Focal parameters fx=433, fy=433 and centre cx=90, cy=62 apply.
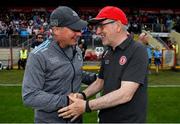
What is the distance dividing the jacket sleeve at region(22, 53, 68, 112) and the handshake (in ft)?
0.16

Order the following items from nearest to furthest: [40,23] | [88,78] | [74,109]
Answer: [74,109] < [88,78] < [40,23]

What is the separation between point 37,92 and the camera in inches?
145

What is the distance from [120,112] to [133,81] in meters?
0.34

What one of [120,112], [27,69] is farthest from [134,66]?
[27,69]

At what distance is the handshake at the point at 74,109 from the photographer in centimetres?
362

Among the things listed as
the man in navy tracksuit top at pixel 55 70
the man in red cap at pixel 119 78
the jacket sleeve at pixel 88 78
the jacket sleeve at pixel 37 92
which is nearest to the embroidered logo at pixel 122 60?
the man in red cap at pixel 119 78

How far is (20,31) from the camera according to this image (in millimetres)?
28266

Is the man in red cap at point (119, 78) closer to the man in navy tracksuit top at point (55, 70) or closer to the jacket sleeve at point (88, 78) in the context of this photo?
the man in navy tracksuit top at point (55, 70)

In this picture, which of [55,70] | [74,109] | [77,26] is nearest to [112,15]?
[77,26]

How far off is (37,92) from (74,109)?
35 centimetres

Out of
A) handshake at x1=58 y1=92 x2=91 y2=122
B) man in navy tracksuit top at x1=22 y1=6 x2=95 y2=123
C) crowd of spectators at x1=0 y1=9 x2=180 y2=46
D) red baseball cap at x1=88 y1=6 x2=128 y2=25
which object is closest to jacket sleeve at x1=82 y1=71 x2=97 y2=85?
man in navy tracksuit top at x1=22 y1=6 x2=95 y2=123

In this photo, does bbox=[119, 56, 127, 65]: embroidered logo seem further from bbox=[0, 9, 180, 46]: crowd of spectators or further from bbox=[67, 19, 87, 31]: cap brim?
bbox=[0, 9, 180, 46]: crowd of spectators

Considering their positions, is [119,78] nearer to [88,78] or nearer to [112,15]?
[112,15]

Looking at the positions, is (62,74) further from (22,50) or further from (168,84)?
(22,50)
